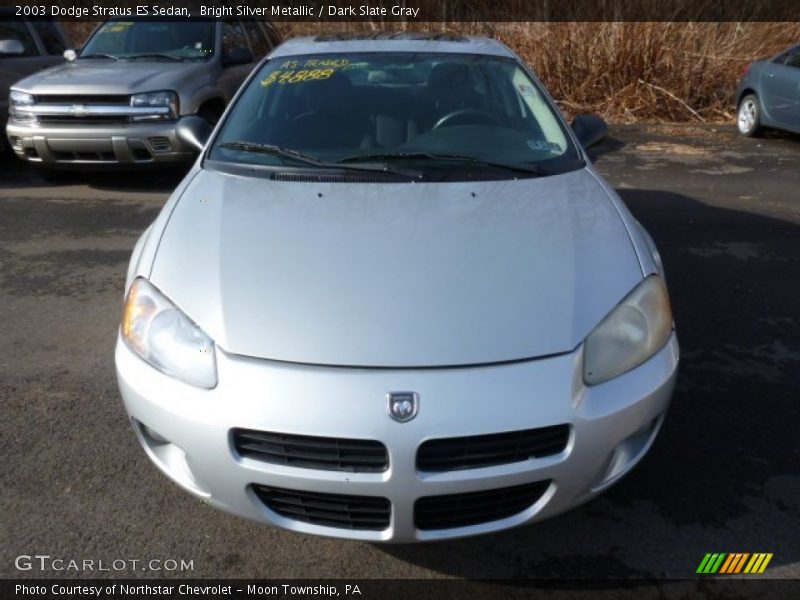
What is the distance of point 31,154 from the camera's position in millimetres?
6629

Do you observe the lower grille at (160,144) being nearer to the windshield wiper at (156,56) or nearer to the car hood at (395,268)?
the windshield wiper at (156,56)

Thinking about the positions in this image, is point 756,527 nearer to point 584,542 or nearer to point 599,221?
point 584,542

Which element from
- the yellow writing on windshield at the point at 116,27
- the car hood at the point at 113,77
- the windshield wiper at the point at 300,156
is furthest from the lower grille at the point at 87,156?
the windshield wiper at the point at 300,156

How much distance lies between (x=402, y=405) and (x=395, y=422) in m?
0.05

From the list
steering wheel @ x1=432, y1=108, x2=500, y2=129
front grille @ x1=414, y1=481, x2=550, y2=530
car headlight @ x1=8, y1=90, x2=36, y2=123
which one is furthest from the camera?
car headlight @ x1=8, y1=90, x2=36, y2=123

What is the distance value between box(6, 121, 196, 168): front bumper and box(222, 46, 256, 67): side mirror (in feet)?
4.67

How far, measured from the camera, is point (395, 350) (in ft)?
6.67

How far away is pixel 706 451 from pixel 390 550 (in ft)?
4.64

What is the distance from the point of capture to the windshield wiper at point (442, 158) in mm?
3104

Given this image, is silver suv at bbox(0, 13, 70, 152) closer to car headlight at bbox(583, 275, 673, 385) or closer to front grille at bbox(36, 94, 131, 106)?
front grille at bbox(36, 94, 131, 106)

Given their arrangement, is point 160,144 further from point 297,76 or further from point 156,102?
point 297,76

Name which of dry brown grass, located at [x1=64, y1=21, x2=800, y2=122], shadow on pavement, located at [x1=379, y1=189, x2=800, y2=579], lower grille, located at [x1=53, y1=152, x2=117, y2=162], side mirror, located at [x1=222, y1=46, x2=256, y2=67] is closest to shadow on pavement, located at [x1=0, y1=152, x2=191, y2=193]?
lower grille, located at [x1=53, y1=152, x2=117, y2=162]

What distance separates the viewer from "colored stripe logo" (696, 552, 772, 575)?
7.69 ft

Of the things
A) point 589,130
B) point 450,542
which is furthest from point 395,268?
point 589,130
